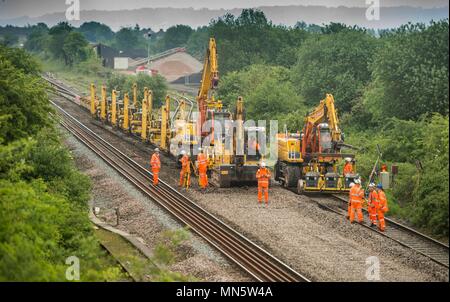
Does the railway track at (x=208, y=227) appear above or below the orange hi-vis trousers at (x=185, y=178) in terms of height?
below

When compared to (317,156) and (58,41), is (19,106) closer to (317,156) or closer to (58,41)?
(317,156)

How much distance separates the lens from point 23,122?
79.5 feet

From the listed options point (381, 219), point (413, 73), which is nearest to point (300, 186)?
point (381, 219)

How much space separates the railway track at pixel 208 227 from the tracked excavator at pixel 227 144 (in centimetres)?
241

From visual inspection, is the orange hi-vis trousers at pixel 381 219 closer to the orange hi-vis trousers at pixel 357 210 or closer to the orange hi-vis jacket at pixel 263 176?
the orange hi-vis trousers at pixel 357 210

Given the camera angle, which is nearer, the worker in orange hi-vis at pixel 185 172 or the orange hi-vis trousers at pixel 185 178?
the worker in orange hi-vis at pixel 185 172

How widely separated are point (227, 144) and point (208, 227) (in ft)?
25.7

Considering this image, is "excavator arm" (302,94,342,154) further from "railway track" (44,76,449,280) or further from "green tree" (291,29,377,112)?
"green tree" (291,29,377,112)

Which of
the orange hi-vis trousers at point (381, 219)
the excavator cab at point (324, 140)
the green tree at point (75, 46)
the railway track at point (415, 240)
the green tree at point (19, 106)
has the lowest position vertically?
the railway track at point (415, 240)

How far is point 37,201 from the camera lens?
1670 centimetres

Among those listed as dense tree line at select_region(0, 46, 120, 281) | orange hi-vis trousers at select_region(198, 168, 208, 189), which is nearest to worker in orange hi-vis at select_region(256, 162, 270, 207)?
orange hi-vis trousers at select_region(198, 168, 208, 189)

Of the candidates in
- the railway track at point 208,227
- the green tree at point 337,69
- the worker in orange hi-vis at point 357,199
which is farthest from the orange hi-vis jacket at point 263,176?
the green tree at point 337,69

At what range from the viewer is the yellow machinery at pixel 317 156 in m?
28.1

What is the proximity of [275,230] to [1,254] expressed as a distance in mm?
10768
